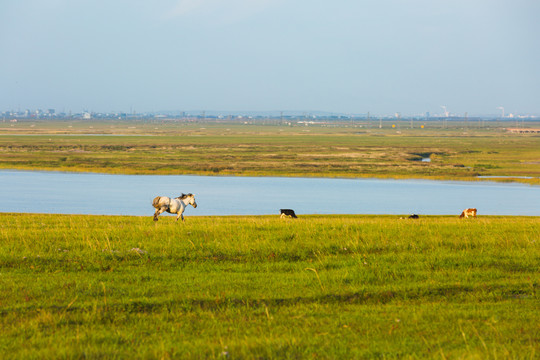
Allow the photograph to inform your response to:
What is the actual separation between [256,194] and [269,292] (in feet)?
184

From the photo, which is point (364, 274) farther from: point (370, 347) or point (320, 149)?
point (320, 149)

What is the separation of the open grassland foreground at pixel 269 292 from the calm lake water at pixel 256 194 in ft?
117

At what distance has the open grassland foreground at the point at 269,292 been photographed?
8.00 meters

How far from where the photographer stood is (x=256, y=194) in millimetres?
67000

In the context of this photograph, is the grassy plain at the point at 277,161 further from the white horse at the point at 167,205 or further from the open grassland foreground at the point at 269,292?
the open grassland foreground at the point at 269,292

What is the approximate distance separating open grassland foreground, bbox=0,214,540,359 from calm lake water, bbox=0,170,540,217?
35.7 meters

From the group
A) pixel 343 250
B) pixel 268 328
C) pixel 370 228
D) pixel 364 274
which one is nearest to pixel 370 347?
pixel 268 328

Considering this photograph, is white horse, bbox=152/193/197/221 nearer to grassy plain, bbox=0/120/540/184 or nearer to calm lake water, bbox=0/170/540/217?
calm lake water, bbox=0/170/540/217

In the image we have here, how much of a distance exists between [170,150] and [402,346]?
128252 millimetres

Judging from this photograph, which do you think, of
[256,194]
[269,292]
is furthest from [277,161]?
[269,292]

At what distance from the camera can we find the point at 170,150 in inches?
5271

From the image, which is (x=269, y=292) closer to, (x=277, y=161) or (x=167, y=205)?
(x=167, y=205)

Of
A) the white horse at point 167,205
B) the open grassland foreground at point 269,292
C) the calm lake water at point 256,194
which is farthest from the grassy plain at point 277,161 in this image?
the open grassland foreground at point 269,292

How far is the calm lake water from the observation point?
5453 cm
